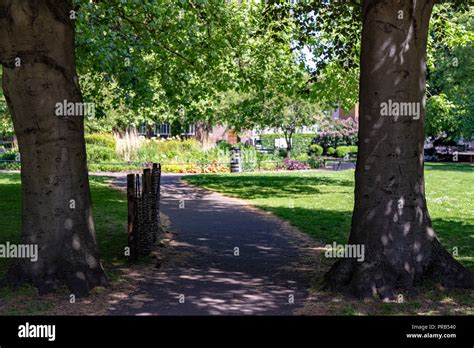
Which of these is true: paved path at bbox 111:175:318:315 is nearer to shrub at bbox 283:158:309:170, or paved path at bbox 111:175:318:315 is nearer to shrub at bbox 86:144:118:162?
shrub at bbox 283:158:309:170

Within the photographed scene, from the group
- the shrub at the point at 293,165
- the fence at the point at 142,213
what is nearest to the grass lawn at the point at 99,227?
the fence at the point at 142,213

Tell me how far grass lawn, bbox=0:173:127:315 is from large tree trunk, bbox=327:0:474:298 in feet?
11.3

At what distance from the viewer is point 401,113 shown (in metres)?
7.48

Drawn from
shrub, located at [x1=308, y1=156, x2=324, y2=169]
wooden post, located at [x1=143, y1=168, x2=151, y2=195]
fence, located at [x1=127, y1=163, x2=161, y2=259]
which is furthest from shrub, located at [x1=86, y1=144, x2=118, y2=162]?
wooden post, located at [x1=143, y1=168, x2=151, y2=195]

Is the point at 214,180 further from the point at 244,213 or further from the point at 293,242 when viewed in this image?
the point at 293,242

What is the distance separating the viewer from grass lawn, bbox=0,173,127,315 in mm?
7246

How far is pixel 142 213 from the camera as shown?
10.0 m

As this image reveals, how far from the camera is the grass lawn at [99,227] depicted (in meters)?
7.25

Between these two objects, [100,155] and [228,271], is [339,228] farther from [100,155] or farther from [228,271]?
[100,155]

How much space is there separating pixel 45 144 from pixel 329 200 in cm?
1204

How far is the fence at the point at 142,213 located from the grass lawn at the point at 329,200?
125 inches

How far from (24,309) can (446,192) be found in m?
16.6

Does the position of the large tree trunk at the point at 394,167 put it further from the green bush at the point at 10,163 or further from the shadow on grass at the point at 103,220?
the green bush at the point at 10,163
